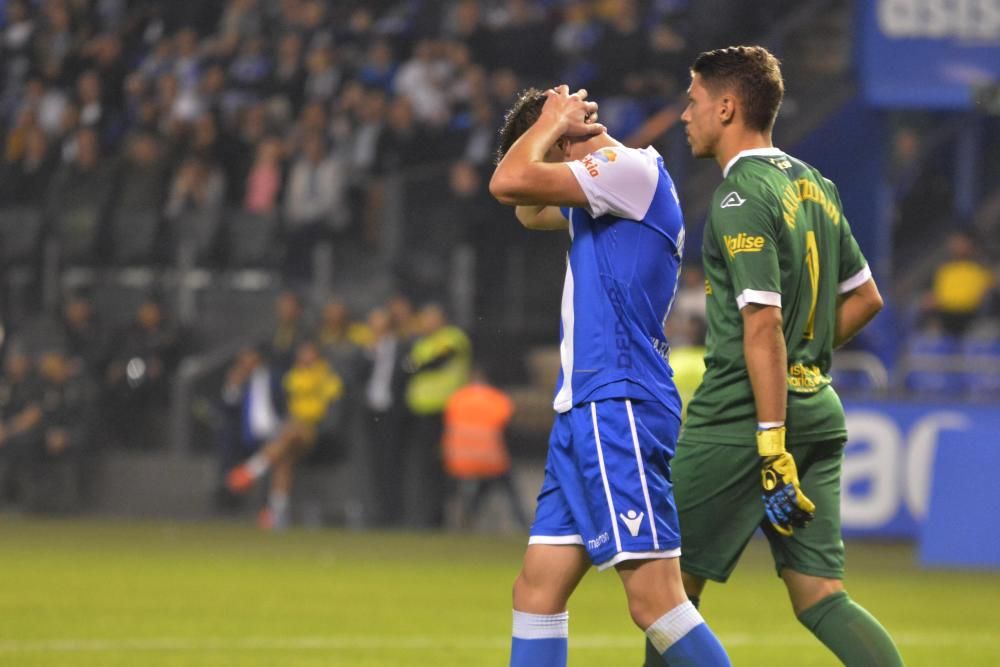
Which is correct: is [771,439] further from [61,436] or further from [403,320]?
[61,436]

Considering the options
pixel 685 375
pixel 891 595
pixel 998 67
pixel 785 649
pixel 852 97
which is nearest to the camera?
pixel 785 649

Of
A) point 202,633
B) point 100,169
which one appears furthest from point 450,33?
point 202,633

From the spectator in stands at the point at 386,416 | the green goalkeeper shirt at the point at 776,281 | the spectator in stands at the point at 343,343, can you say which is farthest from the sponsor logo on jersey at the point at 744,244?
the spectator in stands at the point at 343,343

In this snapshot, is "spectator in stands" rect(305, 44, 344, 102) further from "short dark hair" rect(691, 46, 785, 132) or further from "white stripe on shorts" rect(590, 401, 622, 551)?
"white stripe on shorts" rect(590, 401, 622, 551)

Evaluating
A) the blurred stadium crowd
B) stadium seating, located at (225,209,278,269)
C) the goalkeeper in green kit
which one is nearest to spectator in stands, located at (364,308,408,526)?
the blurred stadium crowd

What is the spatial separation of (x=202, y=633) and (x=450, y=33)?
1367 cm

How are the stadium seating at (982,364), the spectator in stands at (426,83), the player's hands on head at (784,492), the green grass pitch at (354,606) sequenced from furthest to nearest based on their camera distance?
1. the spectator in stands at (426,83)
2. the stadium seating at (982,364)
3. the green grass pitch at (354,606)
4. the player's hands on head at (784,492)

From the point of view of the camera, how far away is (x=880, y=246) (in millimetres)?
19922

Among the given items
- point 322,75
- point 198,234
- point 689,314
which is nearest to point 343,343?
point 198,234

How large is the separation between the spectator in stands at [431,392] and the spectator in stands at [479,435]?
0.33 m

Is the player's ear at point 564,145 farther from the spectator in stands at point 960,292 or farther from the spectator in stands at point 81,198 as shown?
the spectator in stands at point 81,198

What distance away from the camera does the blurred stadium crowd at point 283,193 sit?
1920 cm

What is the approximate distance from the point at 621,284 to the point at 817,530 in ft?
3.25

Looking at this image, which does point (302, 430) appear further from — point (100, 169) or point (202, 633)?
point (202, 633)
